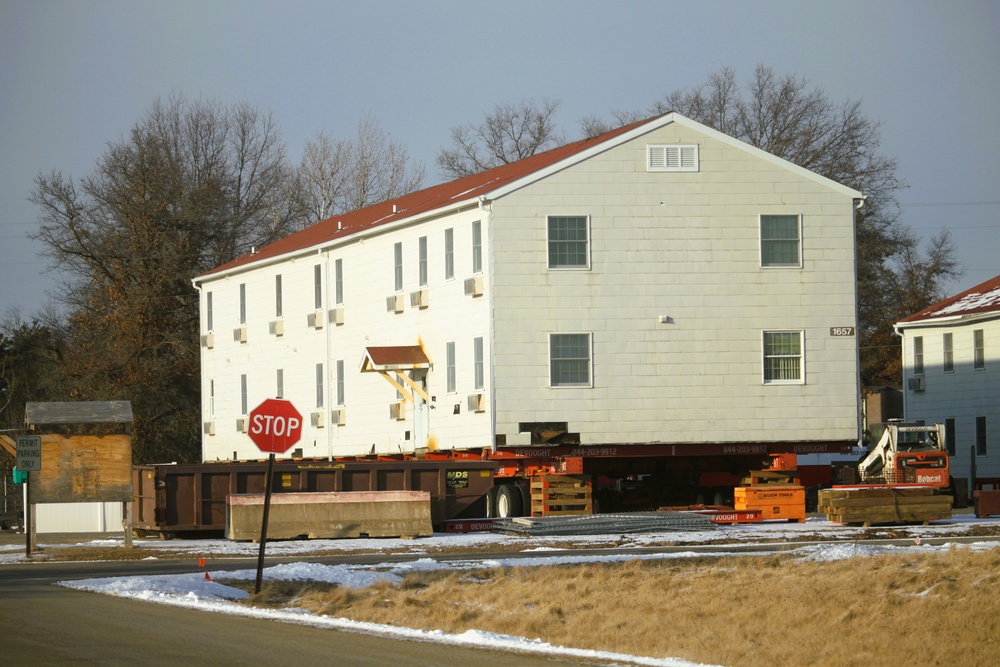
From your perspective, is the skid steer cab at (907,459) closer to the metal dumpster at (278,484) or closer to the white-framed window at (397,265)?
the metal dumpster at (278,484)

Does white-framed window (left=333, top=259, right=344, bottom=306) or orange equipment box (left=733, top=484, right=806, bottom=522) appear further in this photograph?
white-framed window (left=333, top=259, right=344, bottom=306)

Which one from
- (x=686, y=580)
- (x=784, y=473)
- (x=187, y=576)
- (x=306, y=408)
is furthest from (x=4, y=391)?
(x=686, y=580)

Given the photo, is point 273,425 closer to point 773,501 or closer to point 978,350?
point 773,501

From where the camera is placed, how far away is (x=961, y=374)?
52156mm

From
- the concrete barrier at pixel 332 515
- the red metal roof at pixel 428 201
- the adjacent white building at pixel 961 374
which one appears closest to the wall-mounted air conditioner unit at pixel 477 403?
the concrete barrier at pixel 332 515

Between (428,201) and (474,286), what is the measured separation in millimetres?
7146

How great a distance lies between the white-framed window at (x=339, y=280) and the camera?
4212 centimetres

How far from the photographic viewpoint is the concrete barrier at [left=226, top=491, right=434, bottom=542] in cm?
2981

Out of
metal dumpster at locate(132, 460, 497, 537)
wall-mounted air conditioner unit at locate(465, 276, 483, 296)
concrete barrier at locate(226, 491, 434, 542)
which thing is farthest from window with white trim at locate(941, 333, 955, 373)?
Result: concrete barrier at locate(226, 491, 434, 542)

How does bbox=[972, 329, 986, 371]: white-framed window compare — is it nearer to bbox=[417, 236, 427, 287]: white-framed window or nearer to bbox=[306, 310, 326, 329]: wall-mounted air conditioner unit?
bbox=[417, 236, 427, 287]: white-framed window

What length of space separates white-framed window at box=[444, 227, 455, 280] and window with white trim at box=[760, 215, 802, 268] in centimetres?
759

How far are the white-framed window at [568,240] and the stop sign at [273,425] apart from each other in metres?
17.3

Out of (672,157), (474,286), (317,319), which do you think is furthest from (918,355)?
(474,286)

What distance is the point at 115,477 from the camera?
91.1 ft
